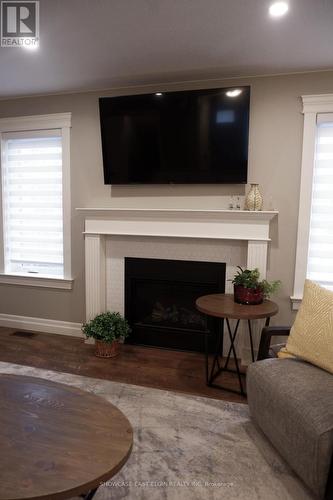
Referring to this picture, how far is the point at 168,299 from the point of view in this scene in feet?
11.1

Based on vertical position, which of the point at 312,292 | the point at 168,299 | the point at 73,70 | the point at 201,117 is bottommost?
the point at 168,299

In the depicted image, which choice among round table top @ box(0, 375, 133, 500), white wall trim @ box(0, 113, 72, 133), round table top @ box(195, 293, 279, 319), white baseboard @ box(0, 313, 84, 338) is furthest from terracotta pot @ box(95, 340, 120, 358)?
white wall trim @ box(0, 113, 72, 133)

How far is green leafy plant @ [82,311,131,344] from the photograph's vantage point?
305 centimetres

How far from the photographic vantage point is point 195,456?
6.01ft

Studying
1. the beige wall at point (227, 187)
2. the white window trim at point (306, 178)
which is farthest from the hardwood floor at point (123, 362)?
the white window trim at point (306, 178)

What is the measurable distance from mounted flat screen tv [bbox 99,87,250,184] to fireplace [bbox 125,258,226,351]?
822 mm

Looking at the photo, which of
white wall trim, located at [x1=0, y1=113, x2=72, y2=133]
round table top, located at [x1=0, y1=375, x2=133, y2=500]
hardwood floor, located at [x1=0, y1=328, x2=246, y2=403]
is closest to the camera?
round table top, located at [x1=0, y1=375, x2=133, y2=500]

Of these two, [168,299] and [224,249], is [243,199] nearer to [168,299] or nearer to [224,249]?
[224,249]

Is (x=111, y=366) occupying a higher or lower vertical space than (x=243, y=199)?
lower

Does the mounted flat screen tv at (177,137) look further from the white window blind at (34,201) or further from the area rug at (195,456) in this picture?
the area rug at (195,456)

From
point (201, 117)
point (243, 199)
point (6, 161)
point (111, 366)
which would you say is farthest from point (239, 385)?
point (6, 161)

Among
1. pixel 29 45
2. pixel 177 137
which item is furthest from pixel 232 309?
pixel 29 45

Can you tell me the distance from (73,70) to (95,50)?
1.47 ft

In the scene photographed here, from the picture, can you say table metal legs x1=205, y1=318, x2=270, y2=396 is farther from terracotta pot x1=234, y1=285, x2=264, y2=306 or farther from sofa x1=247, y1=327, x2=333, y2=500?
sofa x1=247, y1=327, x2=333, y2=500
